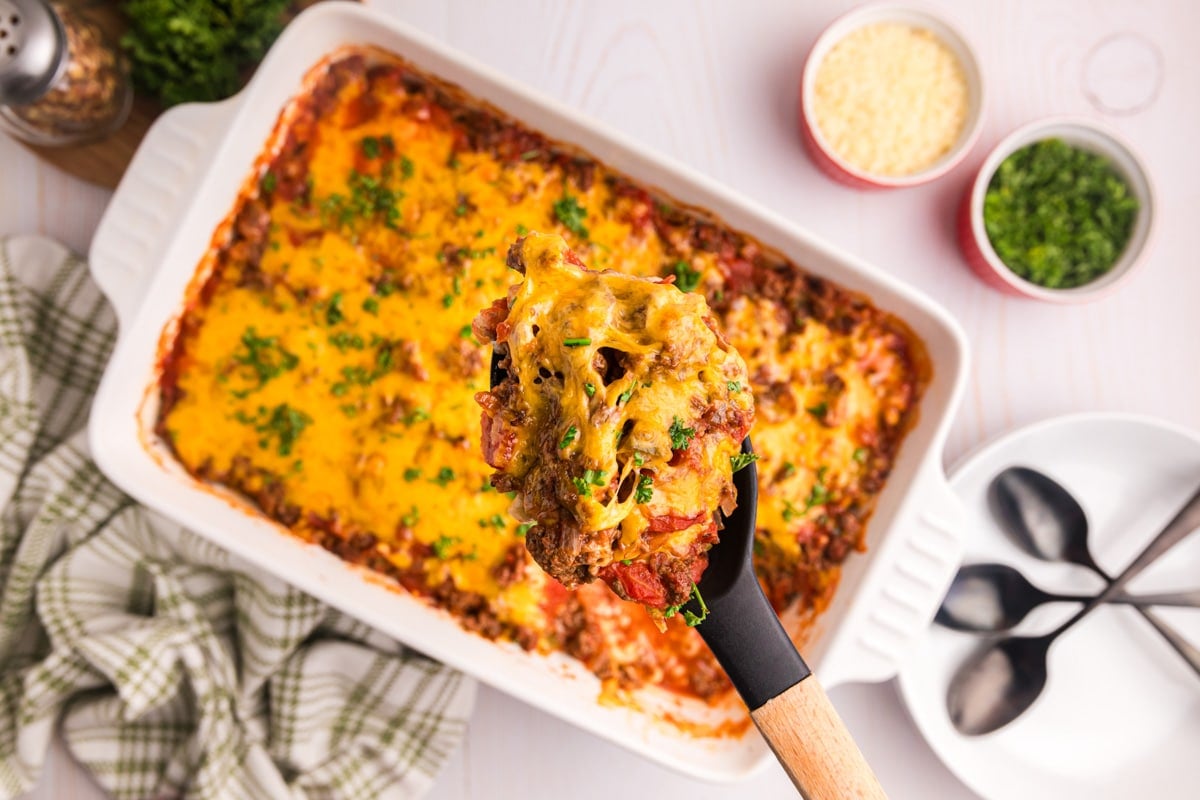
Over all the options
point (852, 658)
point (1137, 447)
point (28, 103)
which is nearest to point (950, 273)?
point (1137, 447)

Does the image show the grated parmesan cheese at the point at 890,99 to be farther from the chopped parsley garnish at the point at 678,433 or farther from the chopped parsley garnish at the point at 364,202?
the chopped parsley garnish at the point at 678,433

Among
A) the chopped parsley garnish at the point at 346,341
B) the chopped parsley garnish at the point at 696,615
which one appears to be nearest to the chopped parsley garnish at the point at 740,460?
the chopped parsley garnish at the point at 696,615

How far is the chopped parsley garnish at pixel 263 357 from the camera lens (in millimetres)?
2844

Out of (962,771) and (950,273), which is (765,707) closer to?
(962,771)

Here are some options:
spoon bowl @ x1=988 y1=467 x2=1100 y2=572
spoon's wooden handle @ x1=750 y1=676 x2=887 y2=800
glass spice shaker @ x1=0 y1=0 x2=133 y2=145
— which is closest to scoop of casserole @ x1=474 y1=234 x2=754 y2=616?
spoon's wooden handle @ x1=750 y1=676 x2=887 y2=800

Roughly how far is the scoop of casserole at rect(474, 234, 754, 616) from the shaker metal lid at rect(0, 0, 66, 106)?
1.85m

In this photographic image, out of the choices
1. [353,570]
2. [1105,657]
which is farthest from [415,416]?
[1105,657]

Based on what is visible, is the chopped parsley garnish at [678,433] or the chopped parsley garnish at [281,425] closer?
the chopped parsley garnish at [678,433]

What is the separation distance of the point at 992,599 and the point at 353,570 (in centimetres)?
195

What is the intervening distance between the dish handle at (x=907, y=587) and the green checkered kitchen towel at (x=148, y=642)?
120cm

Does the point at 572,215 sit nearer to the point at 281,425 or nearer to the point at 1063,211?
the point at 281,425

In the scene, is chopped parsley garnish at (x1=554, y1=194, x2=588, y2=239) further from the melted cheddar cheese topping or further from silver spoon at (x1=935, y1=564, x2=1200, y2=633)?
silver spoon at (x1=935, y1=564, x2=1200, y2=633)

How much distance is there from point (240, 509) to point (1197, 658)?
2.97m

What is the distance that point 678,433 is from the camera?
5.44 feet
